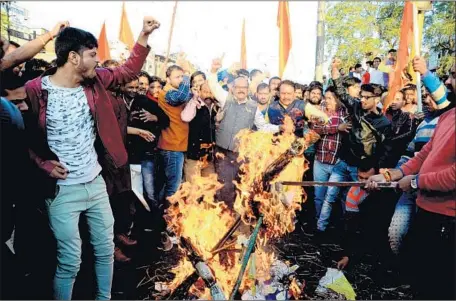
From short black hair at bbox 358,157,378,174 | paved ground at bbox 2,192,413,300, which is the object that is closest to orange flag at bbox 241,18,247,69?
short black hair at bbox 358,157,378,174

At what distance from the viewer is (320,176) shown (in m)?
6.21

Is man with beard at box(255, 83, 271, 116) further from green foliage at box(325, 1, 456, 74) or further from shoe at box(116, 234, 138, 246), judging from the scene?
shoe at box(116, 234, 138, 246)

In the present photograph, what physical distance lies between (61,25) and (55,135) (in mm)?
1042

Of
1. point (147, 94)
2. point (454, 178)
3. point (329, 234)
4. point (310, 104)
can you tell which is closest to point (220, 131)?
point (147, 94)

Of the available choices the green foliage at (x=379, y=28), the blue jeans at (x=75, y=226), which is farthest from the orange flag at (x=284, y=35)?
the blue jeans at (x=75, y=226)

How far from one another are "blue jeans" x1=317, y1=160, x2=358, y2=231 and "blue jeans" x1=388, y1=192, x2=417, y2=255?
122 centimetres

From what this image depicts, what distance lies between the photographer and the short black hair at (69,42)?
10.8ft

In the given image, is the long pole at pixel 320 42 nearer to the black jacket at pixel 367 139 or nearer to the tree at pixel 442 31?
the black jacket at pixel 367 139

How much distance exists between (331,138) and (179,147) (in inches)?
92.9

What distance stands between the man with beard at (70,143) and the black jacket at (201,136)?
2447mm

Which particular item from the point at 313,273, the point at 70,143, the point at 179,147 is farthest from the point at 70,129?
the point at 313,273

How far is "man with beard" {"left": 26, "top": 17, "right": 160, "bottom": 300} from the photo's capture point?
3293 millimetres

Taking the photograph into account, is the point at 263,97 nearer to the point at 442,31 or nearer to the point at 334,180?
the point at 334,180

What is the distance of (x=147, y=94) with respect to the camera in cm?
602
